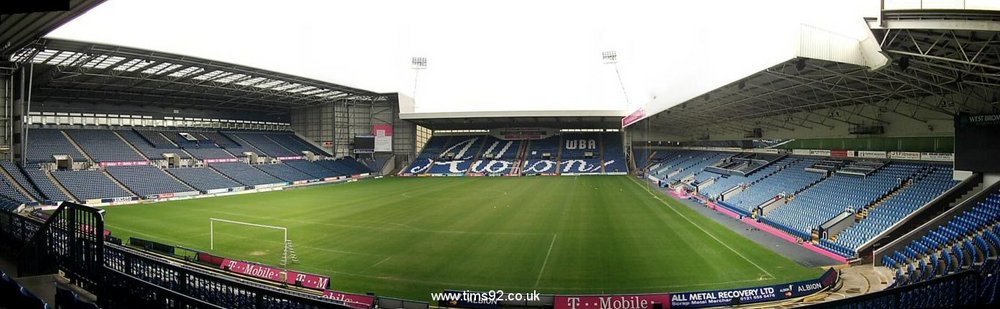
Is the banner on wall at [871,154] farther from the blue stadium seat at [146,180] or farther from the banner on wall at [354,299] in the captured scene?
the blue stadium seat at [146,180]

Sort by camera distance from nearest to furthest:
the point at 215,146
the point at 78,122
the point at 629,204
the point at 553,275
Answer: the point at 553,275
the point at 629,204
the point at 78,122
the point at 215,146

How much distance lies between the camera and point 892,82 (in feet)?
54.5

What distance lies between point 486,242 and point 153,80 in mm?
33692

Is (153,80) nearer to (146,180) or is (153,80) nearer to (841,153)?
(146,180)

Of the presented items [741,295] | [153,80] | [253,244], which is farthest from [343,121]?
[741,295]

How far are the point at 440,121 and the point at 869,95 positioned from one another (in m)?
49.7

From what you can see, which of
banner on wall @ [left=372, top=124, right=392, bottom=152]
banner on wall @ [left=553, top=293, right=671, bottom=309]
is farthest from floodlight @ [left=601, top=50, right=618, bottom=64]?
banner on wall @ [left=553, top=293, right=671, bottom=309]

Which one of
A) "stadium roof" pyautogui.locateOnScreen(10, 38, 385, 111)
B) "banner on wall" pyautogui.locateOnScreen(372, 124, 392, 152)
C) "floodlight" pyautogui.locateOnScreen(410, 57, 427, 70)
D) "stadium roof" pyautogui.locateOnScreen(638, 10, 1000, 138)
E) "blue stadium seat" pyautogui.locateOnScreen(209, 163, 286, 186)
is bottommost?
"blue stadium seat" pyautogui.locateOnScreen(209, 163, 286, 186)

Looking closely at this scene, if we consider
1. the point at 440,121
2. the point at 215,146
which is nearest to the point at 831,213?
the point at 440,121

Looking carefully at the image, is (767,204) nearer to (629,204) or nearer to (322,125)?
(629,204)

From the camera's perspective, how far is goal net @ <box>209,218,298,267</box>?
17.1 metres

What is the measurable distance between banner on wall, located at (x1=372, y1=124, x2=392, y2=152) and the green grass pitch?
28502 millimetres

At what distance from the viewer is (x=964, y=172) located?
55.7 ft

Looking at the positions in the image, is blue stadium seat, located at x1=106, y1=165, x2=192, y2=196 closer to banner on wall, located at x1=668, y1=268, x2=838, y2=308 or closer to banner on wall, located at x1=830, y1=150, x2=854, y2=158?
banner on wall, located at x1=668, y1=268, x2=838, y2=308
